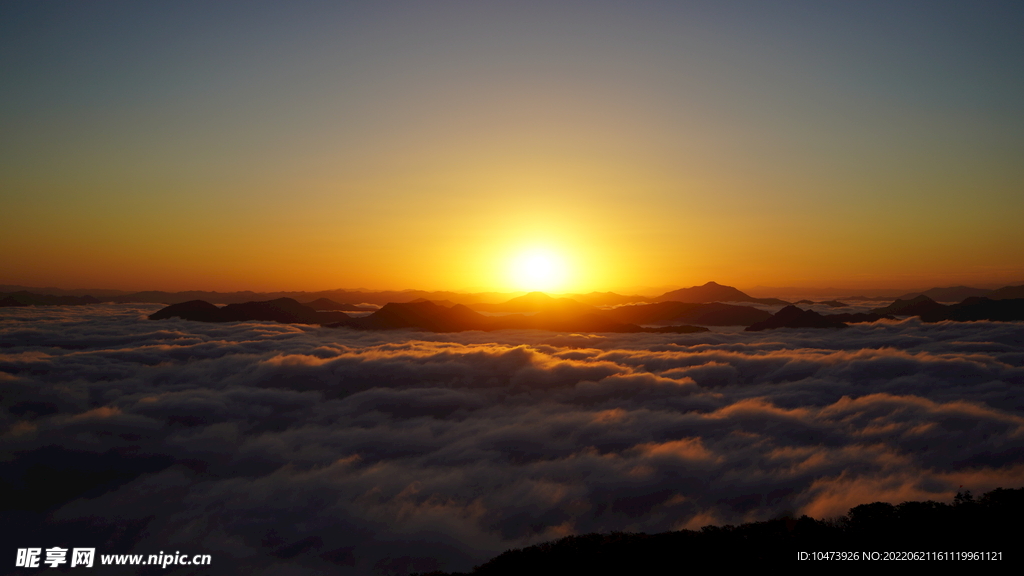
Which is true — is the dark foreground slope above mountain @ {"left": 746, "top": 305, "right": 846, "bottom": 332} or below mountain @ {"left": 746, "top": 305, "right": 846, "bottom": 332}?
below

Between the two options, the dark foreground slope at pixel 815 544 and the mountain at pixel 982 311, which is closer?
the dark foreground slope at pixel 815 544

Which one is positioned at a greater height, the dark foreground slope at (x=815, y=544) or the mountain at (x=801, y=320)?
the mountain at (x=801, y=320)

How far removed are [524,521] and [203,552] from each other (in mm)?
33717

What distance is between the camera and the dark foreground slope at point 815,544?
118 feet

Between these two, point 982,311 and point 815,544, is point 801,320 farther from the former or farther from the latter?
point 815,544

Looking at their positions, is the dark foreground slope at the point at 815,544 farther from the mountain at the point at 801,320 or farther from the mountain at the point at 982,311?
the mountain at the point at 982,311

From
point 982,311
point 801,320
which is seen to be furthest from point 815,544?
point 982,311

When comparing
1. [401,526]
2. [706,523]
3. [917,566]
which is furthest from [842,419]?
[401,526]

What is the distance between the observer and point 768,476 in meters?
55.9

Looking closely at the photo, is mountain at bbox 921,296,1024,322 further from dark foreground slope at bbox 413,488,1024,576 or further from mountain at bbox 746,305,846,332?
dark foreground slope at bbox 413,488,1024,576

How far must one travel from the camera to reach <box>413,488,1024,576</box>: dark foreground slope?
118 feet

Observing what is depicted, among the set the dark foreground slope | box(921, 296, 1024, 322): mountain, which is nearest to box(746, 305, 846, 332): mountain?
box(921, 296, 1024, 322): mountain

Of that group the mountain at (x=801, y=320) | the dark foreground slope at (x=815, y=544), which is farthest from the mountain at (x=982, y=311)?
the dark foreground slope at (x=815, y=544)

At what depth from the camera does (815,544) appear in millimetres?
38500
